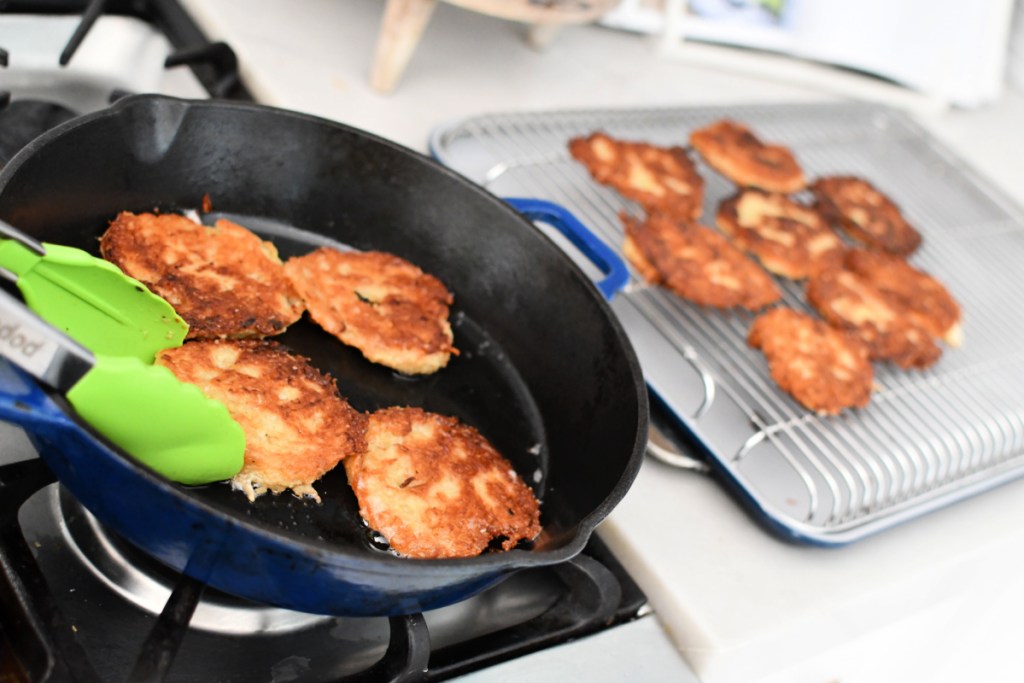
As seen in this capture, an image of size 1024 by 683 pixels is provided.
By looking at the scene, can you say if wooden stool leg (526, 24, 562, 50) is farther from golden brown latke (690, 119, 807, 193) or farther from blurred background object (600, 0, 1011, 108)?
golden brown latke (690, 119, 807, 193)

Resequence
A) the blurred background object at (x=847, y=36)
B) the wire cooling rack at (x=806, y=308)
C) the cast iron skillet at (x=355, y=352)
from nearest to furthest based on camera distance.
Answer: the cast iron skillet at (x=355, y=352) → the wire cooling rack at (x=806, y=308) → the blurred background object at (x=847, y=36)

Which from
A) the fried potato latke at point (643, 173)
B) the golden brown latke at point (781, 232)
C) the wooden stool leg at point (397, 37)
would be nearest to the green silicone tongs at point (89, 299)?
the wooden stool leg at point (397, 37)

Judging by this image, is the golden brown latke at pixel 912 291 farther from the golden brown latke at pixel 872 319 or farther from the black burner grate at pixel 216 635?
the black burner grate at pixel 216 635

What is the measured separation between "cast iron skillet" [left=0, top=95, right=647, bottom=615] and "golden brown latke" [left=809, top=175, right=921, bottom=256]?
925 millimetres

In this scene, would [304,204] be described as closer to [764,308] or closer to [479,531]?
[479,531]

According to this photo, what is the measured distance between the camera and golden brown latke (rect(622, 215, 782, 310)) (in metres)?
1.67

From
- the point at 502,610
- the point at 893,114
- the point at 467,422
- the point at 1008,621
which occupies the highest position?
the point at 893,114

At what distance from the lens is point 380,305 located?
54.5 inches

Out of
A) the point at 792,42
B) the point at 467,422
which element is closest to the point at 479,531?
the point at 467,422

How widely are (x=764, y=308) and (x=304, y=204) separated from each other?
2.83 feet

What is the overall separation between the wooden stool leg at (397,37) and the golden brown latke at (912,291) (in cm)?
97

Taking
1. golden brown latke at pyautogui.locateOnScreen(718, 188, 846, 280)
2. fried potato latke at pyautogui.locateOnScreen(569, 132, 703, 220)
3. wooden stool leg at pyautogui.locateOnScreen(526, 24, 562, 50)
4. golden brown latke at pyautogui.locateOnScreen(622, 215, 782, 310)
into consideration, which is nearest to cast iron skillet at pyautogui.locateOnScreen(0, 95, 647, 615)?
golden brown latke at pyautogui.locateOnScreen(622, 215, 782, 310)

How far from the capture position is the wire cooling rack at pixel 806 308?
144cm

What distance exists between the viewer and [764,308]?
70.5 inches
